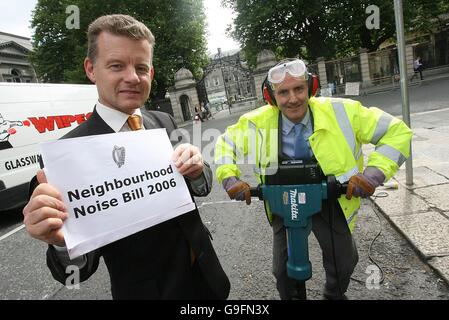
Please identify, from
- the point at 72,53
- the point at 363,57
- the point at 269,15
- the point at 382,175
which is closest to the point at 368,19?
the point at 363,57

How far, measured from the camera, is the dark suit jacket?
145cm

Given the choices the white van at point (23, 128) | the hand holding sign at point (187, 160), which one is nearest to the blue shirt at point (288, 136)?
the hand holding sign at point (187, 160)

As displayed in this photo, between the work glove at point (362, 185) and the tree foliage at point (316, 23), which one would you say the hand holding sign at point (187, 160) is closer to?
the work glove at point (362, 185)

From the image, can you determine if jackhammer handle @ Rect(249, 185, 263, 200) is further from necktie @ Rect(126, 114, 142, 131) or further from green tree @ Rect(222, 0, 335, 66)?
green tree @ Rect(222, 0, 335, 66)

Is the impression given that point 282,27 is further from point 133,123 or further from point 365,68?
point 133,123

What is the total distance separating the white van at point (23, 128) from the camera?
19.5 feet

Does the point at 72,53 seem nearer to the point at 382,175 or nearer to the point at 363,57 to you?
the point at 363,57

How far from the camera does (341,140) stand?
2.08 meters

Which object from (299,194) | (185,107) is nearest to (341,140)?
(299,194)

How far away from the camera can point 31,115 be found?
648 centimetres

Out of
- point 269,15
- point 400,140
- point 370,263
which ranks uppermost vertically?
point 269,15

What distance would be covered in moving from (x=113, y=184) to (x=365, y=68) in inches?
1050
